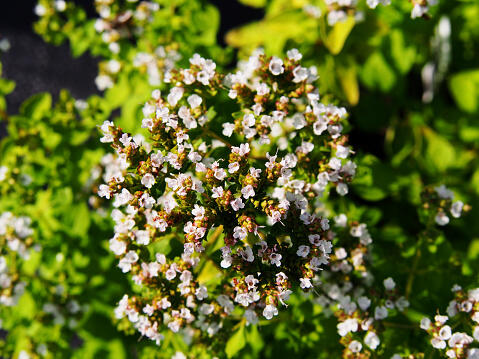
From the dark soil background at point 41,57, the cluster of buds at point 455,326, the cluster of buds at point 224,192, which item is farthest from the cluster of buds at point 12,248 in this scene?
the cluster of buds at point 455,326

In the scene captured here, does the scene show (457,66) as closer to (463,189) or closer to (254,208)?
(463,189)

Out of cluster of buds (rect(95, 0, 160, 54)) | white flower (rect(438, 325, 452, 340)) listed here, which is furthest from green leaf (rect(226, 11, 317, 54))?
white flower (rect(438, 325, 452, 340))

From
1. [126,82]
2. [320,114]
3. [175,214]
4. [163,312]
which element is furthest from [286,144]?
[126,82]

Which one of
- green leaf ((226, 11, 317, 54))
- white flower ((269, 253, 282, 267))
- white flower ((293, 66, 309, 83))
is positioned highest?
white flower ((293, 66, 309, 83))

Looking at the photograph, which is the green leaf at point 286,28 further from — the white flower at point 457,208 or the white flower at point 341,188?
the white flower at point 457,208

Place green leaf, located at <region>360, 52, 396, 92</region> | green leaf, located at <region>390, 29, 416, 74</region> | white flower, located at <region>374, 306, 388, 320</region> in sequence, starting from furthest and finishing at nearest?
green leaf, located at <region>360, 52, 396, 92</region>, green leaf, located at <region>390, 29, 416, 74</region>, white flower, located at <region>374, 306, 388, 320</region>

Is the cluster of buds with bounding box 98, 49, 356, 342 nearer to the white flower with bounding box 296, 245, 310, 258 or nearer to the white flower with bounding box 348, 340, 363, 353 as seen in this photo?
the white flower with bounding box 296, 245, 310, 258
